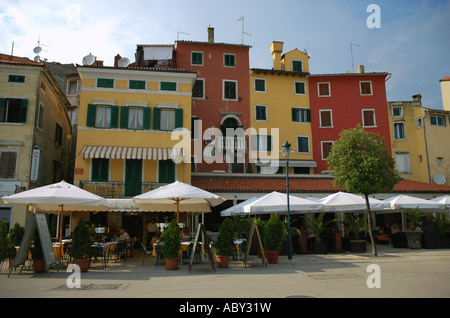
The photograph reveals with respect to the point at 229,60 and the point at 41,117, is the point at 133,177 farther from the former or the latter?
the point at 229,60

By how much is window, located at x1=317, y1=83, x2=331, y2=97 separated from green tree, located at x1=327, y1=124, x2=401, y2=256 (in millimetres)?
15305

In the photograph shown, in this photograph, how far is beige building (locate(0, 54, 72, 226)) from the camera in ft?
66.9

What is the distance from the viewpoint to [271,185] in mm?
25438

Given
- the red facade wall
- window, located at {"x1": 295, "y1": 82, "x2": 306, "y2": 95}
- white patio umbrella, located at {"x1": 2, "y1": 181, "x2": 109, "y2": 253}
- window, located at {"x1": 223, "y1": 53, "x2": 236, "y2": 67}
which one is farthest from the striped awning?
window, located at {"x1": 295, "y1": 82, "x2": 306, "y2": 95}

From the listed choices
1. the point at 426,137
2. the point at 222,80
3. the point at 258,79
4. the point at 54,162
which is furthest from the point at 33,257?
the point at 426,137

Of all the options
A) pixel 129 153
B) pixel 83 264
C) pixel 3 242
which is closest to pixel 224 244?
pixel 83 264

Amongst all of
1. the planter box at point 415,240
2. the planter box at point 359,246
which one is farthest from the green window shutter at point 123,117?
the planter box at point 415,240

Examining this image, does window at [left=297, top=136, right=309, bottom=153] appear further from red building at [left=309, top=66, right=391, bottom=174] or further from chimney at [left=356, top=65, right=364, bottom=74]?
chimney at [left=356, top=65, right=364, bottom=74]

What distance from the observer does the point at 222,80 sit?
29.2m

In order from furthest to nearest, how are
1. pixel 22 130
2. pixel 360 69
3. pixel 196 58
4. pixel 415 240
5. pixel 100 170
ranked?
1. pixel 360 69
2. pixel 196 58
3. pixel 100 170
4. pixel 22 130
5. pixel 415 240

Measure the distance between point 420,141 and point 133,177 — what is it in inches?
956
